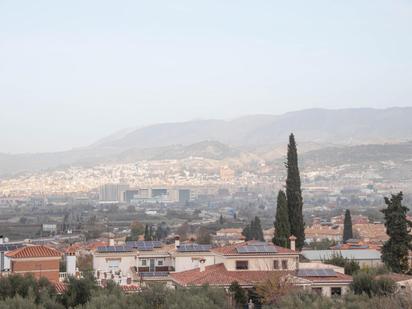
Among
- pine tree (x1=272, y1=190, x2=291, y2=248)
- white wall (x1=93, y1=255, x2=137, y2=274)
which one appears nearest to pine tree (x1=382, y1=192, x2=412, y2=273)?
pine tree (x1=272, y1=190, x2=291, y2=248)

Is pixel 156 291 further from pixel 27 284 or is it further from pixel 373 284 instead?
pixel 373 284

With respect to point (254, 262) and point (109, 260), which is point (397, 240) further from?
point (109, 260)

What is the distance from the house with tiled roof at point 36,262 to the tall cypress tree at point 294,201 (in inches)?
421

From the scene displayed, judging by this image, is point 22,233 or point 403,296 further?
point 22,233

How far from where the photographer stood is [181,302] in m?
18.4

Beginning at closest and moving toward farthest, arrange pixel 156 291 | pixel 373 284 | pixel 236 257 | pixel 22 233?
pixel 156 291 < pixel 373 284 < pixel 236 257 < pixel 22 233

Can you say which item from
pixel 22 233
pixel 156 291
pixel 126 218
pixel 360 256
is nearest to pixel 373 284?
pixel 156 291

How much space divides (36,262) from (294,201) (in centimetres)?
1238

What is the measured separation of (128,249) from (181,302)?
559 inches

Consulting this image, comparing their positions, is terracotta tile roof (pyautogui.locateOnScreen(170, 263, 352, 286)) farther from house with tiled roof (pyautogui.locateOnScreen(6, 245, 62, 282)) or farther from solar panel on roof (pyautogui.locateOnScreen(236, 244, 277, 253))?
house with tiled roof (pyautogui.locateOnScreen(6, 245, 62, 282))

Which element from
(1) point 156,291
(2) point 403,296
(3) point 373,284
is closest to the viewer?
(2) point 403,296

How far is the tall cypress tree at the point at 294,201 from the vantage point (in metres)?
36.3

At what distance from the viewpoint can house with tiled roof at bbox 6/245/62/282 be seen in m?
29.0

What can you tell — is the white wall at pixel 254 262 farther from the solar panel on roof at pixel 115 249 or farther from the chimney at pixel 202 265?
the solar panel on roof at pixel 115 249
